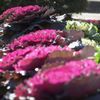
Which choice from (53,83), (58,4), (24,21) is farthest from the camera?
(58,4)

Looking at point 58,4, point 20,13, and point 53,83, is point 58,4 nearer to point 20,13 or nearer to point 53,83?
point 20,13

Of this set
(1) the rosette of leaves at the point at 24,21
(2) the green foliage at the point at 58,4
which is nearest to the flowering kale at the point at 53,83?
(1) the rosette of leaves at the point at 24,21

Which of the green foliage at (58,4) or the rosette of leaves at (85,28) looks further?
the green foliage at (58,4)

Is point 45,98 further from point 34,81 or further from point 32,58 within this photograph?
point 32,58

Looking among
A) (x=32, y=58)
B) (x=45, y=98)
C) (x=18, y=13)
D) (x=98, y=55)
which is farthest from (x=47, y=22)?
(x=45, y=98)

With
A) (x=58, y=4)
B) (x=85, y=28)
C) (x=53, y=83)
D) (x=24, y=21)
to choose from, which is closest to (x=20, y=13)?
(x=24, y=21)

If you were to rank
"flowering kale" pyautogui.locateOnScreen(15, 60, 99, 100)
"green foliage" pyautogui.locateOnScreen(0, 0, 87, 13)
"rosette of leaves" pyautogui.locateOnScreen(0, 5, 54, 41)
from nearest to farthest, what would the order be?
1. "flowering kale" pyautogui.locateOnScreen(15, 60, 99, 100)
2. "rosette of leaves" pyautogui.locateOnScreen(0, 5, 54, 41)
3. "green foliage" pyautogui.locateOnScreen(0, 0, 87, 13)

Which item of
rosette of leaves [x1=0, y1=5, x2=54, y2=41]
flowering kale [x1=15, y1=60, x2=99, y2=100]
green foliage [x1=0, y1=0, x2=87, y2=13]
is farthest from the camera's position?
green foliage [x1=0, y1=0, x2=87, y2=13]

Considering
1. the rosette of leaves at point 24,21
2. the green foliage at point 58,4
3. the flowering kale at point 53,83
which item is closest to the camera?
the flowering kale at point 53,83

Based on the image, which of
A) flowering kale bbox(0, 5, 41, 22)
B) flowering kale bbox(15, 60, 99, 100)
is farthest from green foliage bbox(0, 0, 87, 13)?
flowering kale bbox(15, 60, 99, 100)

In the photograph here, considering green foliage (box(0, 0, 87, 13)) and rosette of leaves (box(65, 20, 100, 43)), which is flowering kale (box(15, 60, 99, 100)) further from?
green foliage (box(0, 0, 87, 13))

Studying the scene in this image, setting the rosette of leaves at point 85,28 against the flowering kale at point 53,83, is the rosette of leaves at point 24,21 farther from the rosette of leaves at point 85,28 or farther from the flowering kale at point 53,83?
the flowering kale at point 53,83

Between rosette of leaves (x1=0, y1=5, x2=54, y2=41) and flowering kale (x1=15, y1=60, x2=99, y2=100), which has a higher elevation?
flowering kale (x1=15, y1=60, x2=99, y2=100)

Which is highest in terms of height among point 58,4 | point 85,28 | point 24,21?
point 24,21
